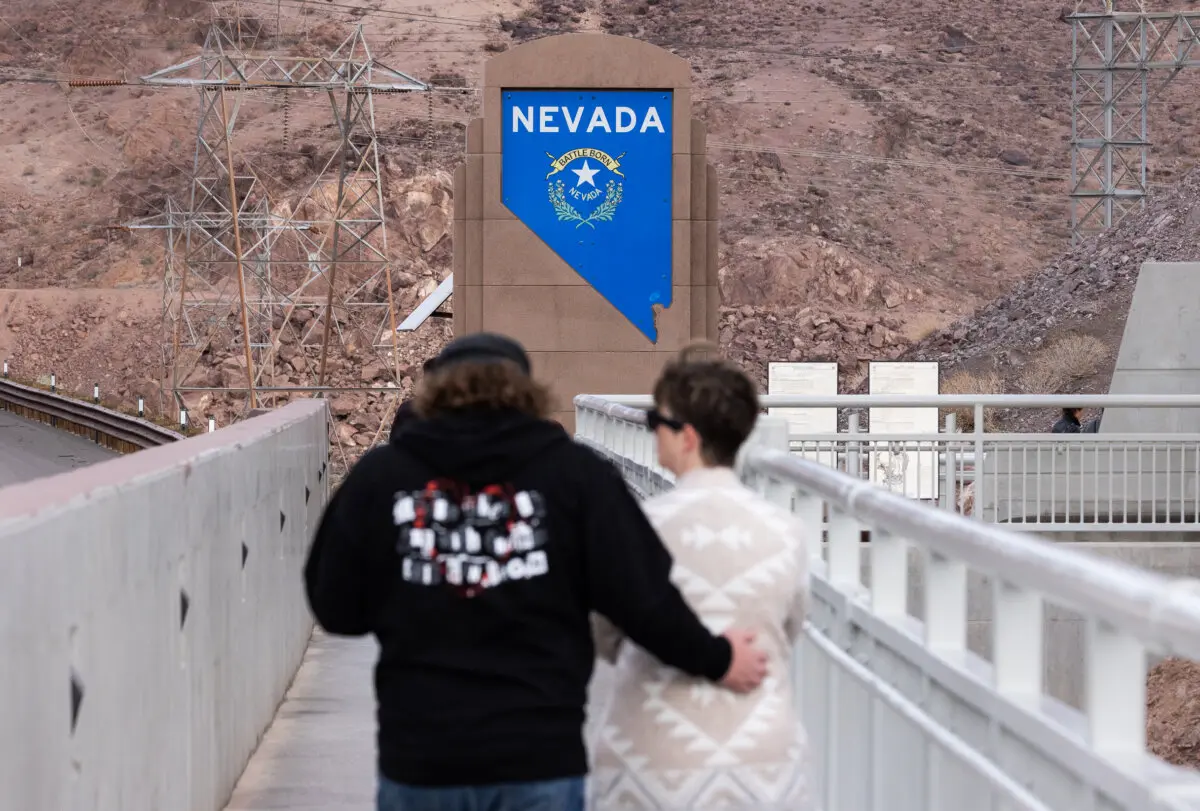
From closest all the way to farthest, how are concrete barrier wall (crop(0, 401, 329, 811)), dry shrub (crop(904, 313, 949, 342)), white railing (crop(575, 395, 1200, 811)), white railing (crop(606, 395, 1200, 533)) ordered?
white railing (crop(575, 395, 1200, 811)) < concrete barrier wall (crop(0, 401, 329, 811)) < white railing (crop(606, 395, 1200, 533)) < dry shrub (crop(904, 313, 949, 342))

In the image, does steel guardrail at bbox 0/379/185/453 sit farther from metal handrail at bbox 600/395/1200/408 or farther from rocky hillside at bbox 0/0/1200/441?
metal handrail at bbox 600/395/1200/408

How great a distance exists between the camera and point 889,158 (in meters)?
81.4

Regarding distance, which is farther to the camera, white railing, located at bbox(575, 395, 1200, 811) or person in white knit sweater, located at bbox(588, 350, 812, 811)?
person in white knit sweater, located at bbox(588, 350, 812, 811)

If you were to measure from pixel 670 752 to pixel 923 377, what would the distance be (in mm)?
18962

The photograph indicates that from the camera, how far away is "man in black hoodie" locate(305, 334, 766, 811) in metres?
3.45

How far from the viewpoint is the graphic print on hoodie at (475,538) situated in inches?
136

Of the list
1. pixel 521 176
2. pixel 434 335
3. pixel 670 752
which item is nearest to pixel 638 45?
pixel 521 176

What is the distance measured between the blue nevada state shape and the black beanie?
1354 cm

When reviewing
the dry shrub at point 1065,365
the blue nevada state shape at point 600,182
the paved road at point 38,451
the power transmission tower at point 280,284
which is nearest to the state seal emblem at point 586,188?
the blue nevada state shape at point 600,182

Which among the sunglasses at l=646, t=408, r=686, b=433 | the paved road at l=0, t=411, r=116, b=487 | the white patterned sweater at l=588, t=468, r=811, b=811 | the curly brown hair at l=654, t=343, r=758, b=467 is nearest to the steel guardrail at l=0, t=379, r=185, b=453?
the paved road at l=0, t=411, r=116, b=487

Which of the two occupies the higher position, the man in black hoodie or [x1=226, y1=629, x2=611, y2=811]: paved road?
the man in black hoodie

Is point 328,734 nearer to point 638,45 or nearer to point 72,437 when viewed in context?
point 638,45

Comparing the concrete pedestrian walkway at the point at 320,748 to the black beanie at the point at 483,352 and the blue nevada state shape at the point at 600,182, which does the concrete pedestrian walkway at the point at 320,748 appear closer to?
the black beanie at the point at 483,352

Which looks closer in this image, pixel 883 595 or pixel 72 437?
pixel 883 595
